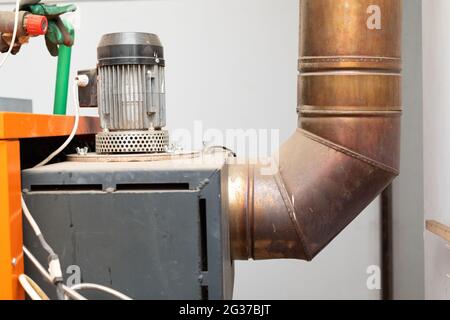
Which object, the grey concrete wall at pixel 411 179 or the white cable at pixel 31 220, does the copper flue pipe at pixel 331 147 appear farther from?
the grey concrete wall at pixel 411 179

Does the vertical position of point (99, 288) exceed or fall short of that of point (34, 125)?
it falls short

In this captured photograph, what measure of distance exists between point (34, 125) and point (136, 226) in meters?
0.25

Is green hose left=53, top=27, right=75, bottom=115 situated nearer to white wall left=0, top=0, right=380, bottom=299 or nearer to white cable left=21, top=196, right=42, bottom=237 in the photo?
white cable left=21, top=196, right=42, bottom=237

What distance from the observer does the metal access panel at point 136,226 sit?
32.4 inches

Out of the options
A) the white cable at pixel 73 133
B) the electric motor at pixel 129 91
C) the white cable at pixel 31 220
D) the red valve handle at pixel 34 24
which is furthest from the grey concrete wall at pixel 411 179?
the white cable at pixel 31 220

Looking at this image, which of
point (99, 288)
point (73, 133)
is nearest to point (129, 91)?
point (73, 133)

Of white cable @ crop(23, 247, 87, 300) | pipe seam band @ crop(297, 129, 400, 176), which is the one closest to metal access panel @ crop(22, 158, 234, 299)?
white cable @ crop(23, 247, 87, 300)

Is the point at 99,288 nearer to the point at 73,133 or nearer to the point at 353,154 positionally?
the point at 73,133

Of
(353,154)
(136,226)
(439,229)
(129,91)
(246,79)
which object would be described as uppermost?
(246,79)

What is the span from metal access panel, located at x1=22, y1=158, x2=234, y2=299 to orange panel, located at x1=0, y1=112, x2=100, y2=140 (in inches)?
3.0

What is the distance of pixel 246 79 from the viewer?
6.23ft

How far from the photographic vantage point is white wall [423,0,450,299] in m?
1.35

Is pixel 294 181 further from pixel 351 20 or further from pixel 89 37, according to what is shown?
pixel 89 37

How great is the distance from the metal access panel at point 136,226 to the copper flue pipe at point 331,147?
22 centimetres
